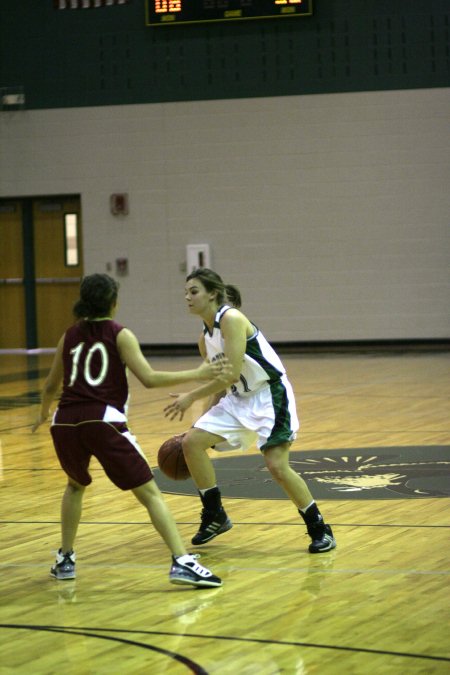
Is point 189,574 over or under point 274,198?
under

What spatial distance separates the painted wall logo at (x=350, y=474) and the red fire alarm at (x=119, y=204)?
9.99m

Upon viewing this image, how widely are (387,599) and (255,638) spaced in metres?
0.69

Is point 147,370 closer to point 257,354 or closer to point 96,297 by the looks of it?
point 96,297

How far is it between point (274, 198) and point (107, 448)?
12.9m

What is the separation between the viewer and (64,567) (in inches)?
203

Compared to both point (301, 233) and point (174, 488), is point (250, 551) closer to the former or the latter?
point (174, 488)

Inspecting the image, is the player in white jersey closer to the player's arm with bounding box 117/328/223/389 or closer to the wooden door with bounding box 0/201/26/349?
the player's arm with bounding box 117/328/223/389

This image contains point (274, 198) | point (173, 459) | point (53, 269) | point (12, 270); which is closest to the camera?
point (173, 459)

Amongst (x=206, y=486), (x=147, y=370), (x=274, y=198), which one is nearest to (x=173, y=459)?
(x=206, y=486)

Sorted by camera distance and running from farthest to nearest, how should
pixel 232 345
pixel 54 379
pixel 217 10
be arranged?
pixel 217 10 < pixel 232 345 < pixel 54 379

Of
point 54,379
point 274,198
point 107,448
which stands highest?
point 274,198

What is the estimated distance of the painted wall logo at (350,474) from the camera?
6.98 metres

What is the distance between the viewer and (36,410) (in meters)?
11.7

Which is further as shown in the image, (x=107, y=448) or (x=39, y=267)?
(x=39, y=267)
